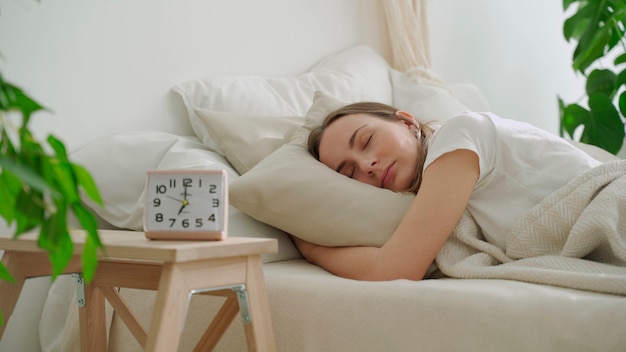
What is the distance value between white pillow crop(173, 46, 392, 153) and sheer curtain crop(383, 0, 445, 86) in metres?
0.10

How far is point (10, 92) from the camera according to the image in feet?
1.90

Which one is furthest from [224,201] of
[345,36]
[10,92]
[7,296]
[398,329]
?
[345,36]

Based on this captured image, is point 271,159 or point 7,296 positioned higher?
point 271,159

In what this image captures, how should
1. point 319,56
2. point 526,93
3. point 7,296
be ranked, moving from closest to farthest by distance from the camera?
point 7,296
point 319,56
point 526,93

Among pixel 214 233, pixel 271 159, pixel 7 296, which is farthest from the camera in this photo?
pixel 271 159

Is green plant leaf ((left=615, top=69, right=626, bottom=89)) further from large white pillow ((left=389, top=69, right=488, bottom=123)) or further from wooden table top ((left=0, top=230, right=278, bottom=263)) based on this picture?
wooden table top ((left=0, top=230, right=278, bottom=263))

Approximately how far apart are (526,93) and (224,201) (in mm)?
2608

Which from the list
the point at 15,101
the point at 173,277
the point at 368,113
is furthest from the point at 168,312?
the point at 368,113

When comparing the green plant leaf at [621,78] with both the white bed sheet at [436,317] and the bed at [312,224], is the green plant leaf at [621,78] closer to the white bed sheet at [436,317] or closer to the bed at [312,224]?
the bed at [312,224]

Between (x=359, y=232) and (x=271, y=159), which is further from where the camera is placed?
(x=271, y=159)

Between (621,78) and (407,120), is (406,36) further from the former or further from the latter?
(407,120)

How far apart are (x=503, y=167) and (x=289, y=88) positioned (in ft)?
2.89

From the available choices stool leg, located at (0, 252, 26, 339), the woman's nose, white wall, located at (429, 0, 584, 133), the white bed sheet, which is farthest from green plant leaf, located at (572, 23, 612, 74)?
stool leg, located at (0, 252, 26, 339)

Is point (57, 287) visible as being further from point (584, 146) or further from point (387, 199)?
point (584, 146)
